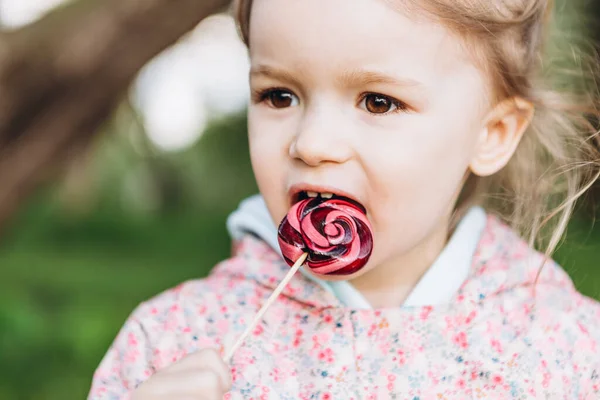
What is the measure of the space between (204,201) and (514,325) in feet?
27.7

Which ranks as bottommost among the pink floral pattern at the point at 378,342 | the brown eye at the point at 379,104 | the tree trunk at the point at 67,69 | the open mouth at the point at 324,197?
the pink floral pattern at the point at 378,342

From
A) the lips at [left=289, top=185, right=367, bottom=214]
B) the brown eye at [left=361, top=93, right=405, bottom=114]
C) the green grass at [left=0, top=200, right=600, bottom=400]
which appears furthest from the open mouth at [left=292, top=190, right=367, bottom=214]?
the green grass at [left=0, top=200, right=600, bottom=400]

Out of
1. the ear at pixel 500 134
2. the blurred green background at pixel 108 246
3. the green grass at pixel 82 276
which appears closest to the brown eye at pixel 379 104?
the ear at pixel 500 134

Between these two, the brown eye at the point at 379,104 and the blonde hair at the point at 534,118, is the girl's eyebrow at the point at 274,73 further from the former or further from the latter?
the blonde hair at the point at 534,118

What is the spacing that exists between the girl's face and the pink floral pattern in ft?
0.64

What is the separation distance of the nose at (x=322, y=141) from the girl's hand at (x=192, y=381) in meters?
0.43

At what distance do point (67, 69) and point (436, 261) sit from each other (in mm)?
2636

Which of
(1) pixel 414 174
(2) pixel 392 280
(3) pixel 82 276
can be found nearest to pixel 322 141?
(1) pixel 414 174

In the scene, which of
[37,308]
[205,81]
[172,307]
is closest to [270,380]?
[172,307]

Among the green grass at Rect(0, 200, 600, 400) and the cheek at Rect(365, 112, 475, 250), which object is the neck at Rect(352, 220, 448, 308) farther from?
the green grass at Rect(0, 200, 600, 400)

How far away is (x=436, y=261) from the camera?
1915 mm

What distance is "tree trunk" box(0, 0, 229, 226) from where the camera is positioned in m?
3.80

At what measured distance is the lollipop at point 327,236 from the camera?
1.61 m

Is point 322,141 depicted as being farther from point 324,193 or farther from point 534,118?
point 534,118
